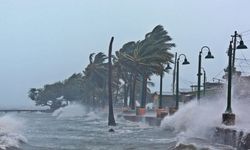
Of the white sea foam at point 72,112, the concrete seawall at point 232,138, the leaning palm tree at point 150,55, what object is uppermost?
the leaning palm tree at point 150,55

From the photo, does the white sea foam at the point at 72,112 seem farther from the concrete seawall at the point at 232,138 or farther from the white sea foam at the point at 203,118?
the concrete seawall at the point at 232,138

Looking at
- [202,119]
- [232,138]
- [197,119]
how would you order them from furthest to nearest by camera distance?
[197,119]
[202,119]
[232,138]

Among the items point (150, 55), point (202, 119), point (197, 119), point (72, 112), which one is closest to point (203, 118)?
point (202, 119)

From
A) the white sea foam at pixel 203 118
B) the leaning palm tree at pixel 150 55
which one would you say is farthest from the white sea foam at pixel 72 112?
the white sea foam at pixel 203 118

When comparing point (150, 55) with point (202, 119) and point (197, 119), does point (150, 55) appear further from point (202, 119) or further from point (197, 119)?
point (202, 119)

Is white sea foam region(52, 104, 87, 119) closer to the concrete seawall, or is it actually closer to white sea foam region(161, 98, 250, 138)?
white sea foam region(161, 98, 250, 138)

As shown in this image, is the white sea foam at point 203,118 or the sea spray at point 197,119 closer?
the white sea foam at point 203,118

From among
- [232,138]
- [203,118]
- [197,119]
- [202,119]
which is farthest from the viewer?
[197,119]

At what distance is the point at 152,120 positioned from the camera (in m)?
56.4

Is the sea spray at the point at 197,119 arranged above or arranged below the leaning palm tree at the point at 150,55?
below

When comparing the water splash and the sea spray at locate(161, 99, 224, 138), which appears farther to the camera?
the sea spray at locate(161, 99, 224, 138)

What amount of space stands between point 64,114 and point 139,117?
2326 inches

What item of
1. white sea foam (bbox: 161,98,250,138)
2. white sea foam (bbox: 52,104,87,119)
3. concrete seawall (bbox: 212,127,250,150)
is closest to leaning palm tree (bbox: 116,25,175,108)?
white sea foam (bbox: 161,98,250,138)

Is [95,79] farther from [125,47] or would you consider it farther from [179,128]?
[179,128]
